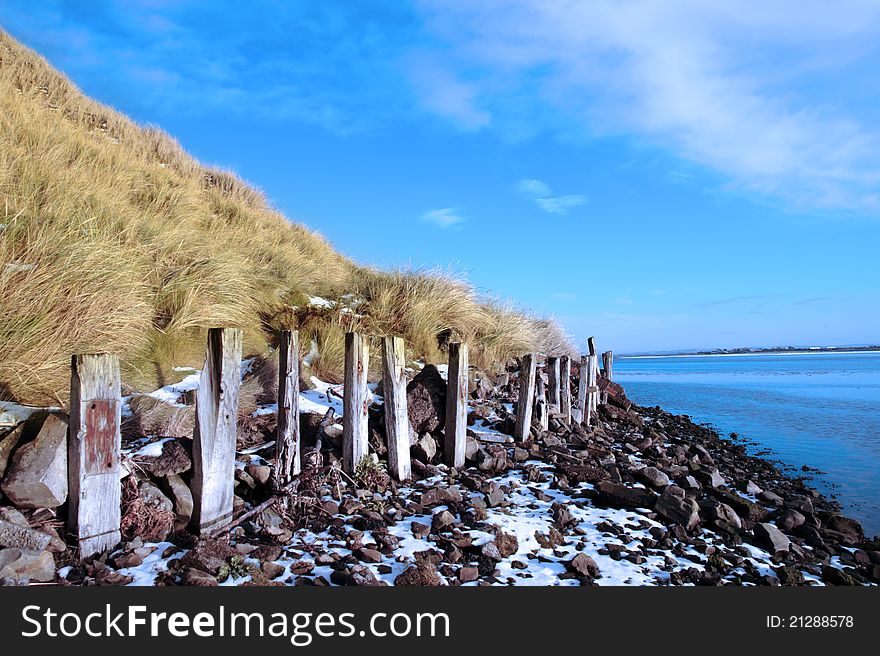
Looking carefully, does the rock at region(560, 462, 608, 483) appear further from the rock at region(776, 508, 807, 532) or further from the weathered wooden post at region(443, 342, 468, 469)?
the rock at region(776, 508, 807, 532)

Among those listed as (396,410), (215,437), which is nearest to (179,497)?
(215,437)

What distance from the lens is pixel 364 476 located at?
19.3ft

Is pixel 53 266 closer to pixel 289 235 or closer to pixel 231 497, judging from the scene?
pixel 231 497

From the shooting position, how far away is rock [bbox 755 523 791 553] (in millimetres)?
5418

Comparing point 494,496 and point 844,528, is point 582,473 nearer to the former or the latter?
point 494,496

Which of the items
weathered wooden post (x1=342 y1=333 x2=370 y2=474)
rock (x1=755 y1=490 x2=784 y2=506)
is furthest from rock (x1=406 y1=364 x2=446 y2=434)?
rock (x1=755 y1=490 x2=784 y2=506)

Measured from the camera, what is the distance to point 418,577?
413 cm

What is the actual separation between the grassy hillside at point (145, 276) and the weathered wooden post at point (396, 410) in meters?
2.42

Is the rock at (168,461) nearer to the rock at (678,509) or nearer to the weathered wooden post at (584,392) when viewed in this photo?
the rock at (678,509)

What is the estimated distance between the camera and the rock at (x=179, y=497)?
4699 mm

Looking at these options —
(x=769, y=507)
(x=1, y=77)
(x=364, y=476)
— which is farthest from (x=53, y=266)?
(x=1, y=77)

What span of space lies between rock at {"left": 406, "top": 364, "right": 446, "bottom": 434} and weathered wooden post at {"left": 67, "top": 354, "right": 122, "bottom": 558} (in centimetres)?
354

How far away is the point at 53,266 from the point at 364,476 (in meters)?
4.19

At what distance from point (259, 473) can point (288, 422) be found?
0.55m
